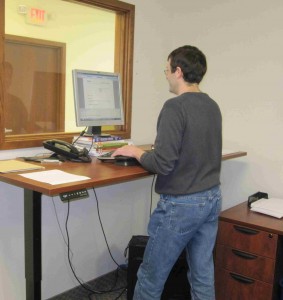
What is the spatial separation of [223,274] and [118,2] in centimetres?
184

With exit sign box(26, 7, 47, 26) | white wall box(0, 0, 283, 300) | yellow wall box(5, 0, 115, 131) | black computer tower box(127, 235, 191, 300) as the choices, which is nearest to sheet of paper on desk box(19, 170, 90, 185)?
white wall box(0, 0, 283, 300)

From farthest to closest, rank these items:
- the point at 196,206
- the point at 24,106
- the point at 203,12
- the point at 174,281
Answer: the point at 203,12 < the point at 24,106 < the point at 174,281 < the point at 196,206

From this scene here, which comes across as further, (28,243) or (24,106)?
(24,106)

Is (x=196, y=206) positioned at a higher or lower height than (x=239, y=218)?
higher

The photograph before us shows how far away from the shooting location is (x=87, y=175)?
166cm

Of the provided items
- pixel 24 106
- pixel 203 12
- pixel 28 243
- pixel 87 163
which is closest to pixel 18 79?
pixel 24 106

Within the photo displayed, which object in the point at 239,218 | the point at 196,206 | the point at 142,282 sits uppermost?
the point at 196,206

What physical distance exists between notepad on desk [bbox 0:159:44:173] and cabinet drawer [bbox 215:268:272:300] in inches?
50.3

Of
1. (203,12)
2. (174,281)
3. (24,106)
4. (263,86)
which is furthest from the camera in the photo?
(203,12)

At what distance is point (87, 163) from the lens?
1949mm

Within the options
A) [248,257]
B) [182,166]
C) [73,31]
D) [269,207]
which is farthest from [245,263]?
[73,31]

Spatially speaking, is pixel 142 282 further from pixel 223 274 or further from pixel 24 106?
pixel 24 106

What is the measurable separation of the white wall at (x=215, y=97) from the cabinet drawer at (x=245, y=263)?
2.02 feet

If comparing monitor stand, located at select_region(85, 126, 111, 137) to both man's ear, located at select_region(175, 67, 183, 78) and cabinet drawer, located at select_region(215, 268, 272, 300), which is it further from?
cabinet drawer, located at select_region(215, 268, 272, 300)
